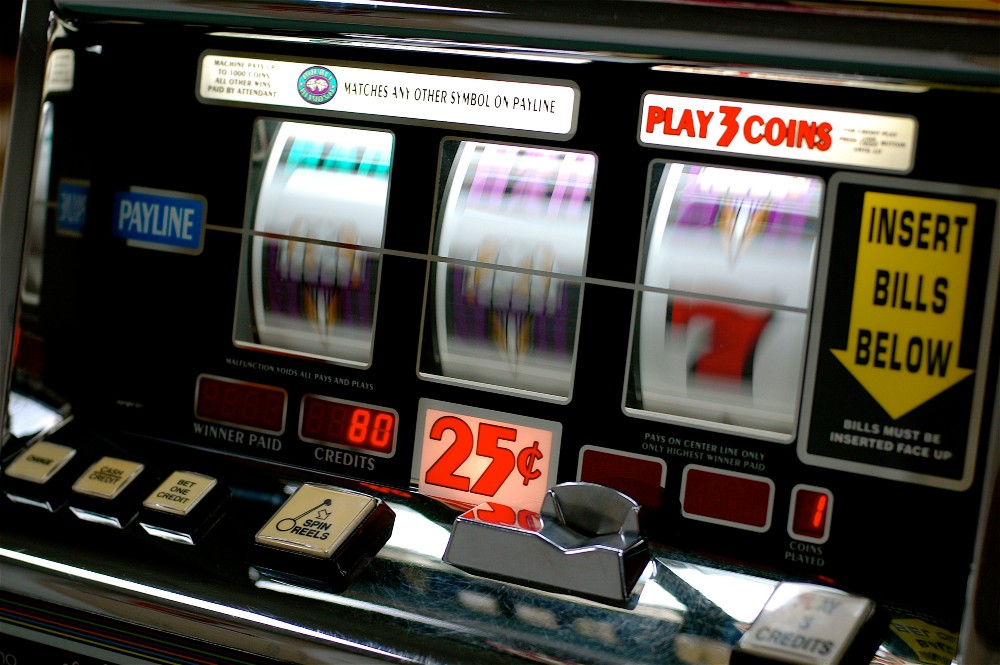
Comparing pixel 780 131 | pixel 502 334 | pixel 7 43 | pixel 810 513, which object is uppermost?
pixel 7 43

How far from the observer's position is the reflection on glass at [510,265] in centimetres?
144

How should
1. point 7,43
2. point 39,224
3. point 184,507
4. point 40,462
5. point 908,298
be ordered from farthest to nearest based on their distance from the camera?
point 7,43, point 39,224, point 40,462, point 184,507, point 908,298

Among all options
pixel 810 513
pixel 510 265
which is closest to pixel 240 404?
pixel 510 265

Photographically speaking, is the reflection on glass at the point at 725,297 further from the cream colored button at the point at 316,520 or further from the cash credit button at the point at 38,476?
the cash credit button at the point at 38,476

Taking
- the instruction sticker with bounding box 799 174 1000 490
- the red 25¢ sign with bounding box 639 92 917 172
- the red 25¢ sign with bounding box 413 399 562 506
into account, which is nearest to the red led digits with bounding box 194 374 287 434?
the red 25¢ sign with bounding box 413 399 562 506

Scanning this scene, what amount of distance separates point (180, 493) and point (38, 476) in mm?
246

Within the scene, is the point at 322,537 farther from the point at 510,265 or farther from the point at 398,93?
the point at 398,93

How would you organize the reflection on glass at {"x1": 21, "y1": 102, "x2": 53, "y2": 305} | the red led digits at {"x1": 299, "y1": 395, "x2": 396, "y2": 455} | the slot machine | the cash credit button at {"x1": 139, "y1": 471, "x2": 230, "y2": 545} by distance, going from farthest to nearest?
the reflection on glass at {"x1": 21, "y1": 102, "x2": 53, "y2": 305}, the red led digits at {"x1": 299, "y1": 395, "x2": 396, "y2": 455}, the cash credit button at {"x1": 139, "y1": 471, "x2": 230, "y2": 545}, the slot machine

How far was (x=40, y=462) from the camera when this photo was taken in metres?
1.54

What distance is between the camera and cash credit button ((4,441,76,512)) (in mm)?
1489

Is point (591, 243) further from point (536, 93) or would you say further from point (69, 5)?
point (69, 5)

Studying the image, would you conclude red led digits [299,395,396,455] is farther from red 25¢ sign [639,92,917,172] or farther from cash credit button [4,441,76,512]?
red 25¢ sign [639,92,917,172]

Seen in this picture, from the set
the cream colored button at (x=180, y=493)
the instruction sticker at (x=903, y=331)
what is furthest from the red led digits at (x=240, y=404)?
the instruction sticker at (x=903, y=331)

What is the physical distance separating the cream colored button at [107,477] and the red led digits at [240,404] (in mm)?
152
